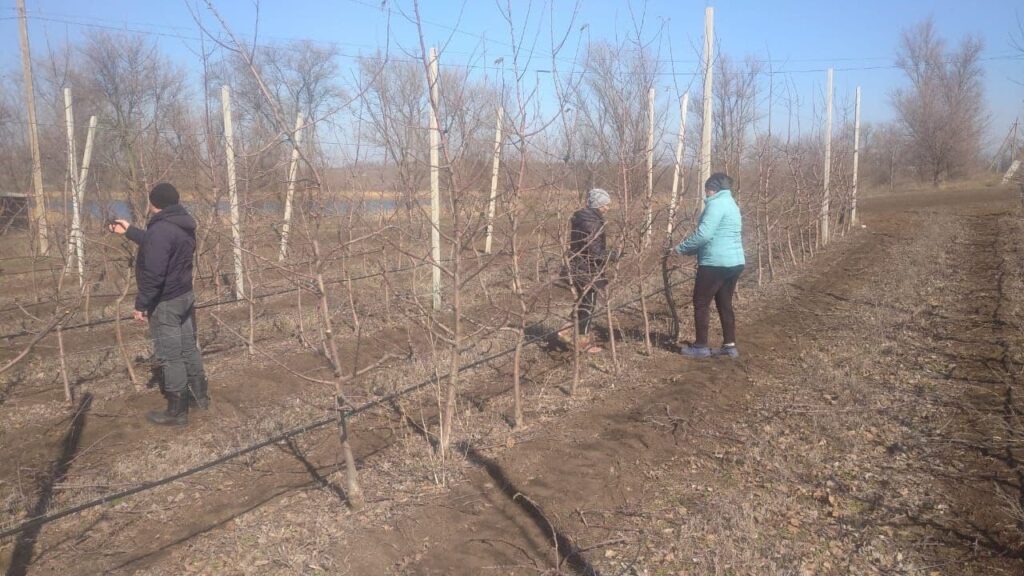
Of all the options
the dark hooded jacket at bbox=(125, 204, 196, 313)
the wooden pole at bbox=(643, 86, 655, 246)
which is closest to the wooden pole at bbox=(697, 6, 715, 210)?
the wooden pole at bbox=(643, 86, 655, 246)

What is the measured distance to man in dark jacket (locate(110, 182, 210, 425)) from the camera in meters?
4.54

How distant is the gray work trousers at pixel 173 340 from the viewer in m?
4.65

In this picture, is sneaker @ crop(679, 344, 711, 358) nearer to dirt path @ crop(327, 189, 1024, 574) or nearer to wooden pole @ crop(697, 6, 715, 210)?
dirt path @ crop(327, 189, 1024, 574)

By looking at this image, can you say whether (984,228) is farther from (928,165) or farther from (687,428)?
(928,165)

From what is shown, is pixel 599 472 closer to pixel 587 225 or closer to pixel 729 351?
pixel 587 225

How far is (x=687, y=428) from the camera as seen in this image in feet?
13.9

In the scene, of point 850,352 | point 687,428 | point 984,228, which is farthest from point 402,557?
point 984,228

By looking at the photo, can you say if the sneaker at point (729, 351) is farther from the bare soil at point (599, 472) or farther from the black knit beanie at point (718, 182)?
the black knit beanie at point (718, 182)

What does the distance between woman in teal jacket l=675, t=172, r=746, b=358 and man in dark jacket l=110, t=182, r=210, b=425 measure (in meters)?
3.59

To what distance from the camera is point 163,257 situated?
14.9 feet

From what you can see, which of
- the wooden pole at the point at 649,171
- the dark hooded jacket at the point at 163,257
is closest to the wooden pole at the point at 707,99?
the wooden pole at the point at 649,171

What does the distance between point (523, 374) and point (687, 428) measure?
1654mm

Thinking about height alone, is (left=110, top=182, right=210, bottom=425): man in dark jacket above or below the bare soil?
above

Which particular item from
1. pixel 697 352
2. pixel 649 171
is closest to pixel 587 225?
pixel 649 171
